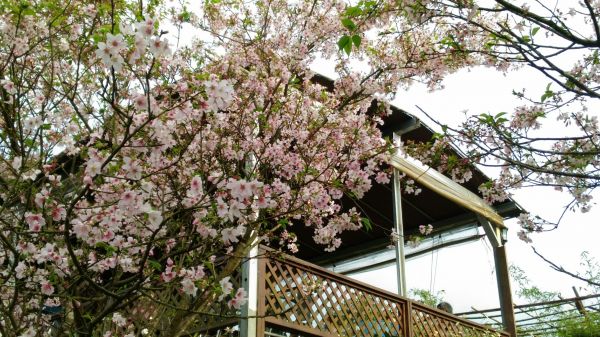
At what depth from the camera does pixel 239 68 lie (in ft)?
16.6

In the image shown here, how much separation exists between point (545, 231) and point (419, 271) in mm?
7116

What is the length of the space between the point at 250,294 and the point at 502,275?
15.9 ft

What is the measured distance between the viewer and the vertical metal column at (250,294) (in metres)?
4.50

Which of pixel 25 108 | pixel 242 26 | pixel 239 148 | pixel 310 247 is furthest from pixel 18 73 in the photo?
pixel 310 247

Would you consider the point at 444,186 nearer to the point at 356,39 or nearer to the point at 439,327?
the point at 439,327

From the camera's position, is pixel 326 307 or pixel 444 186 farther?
pixel 444 186

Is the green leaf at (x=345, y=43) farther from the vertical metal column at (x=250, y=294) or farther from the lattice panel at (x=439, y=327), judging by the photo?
the lattice panel at (x=439, y=327)

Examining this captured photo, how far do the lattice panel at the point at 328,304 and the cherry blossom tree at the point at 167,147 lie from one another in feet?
1.24

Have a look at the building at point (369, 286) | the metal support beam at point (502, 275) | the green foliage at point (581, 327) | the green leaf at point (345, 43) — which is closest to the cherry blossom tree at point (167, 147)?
the green leaf at point (345, 43)

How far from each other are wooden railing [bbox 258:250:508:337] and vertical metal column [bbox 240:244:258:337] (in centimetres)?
6

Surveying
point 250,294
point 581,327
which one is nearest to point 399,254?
point 250,294

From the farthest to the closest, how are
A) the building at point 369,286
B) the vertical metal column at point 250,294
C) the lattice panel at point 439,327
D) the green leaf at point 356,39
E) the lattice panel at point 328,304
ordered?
1. the lattice panel at point 439,327
2. the lattice panel at point 328,304
3. the building at point 369,286
4. the vertical metal column at point 250,294
5. the green leaf at point 356,39

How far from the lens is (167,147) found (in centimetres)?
A: 283

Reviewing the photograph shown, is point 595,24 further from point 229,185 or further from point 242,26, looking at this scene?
point 242,26
